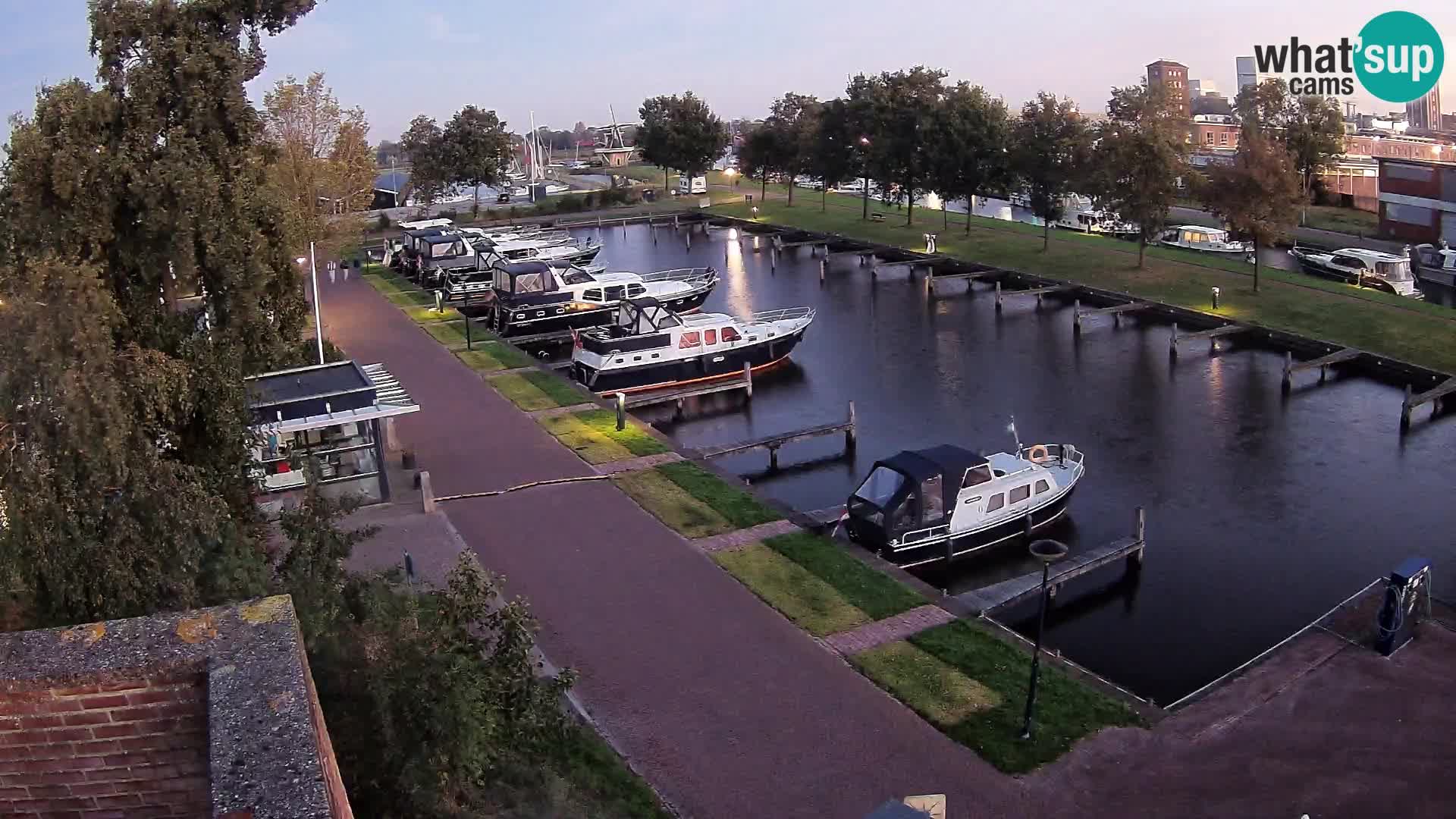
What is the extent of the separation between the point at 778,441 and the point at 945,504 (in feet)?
25.1

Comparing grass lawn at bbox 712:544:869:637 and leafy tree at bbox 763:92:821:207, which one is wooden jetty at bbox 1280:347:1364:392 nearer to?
grass lawn at bbox 712:544:869:637

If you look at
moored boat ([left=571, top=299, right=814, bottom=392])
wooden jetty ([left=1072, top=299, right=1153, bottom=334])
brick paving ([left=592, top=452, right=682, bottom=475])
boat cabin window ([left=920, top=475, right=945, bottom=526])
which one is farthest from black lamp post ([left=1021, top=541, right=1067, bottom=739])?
wooden jetty ([left=1072, top=299, right=1153, bottom=334])

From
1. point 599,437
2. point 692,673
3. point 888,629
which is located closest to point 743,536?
point 888,629

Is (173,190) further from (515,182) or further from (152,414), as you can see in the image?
(515,182)

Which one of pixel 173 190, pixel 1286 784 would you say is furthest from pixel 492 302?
pixel 1286 784

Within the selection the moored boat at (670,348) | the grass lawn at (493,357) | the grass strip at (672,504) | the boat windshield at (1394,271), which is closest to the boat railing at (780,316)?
the moored boat at (670,348)

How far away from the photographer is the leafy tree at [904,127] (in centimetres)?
6288

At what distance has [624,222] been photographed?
3024 inches

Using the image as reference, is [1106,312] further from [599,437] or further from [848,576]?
[848,576]

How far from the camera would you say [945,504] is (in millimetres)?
22422

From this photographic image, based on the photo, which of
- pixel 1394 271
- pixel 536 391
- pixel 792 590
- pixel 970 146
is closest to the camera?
pixel 792 590

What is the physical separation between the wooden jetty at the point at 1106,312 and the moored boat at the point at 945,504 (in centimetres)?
2008

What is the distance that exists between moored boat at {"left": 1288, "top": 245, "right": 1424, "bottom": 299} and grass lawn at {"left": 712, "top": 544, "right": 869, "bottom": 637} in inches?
1468

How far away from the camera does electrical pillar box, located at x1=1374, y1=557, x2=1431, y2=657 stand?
56.9 feet
